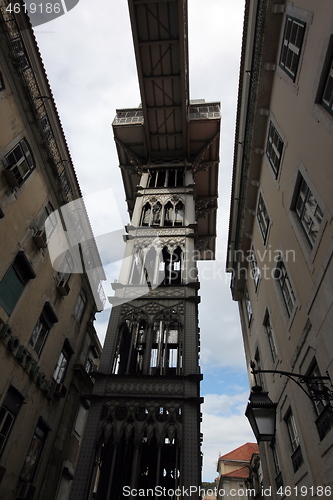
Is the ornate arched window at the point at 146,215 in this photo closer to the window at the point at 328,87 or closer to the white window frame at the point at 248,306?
the white window frame at the point at 248,306

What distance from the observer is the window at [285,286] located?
10.8 metres

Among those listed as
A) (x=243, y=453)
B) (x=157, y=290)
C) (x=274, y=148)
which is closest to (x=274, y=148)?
(x=274, y=148)

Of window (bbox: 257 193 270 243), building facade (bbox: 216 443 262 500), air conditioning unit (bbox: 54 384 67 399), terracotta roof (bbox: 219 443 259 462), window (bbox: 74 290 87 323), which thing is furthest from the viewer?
terracotta roof (bbox: 219 443 259 462)

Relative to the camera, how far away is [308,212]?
9.55m

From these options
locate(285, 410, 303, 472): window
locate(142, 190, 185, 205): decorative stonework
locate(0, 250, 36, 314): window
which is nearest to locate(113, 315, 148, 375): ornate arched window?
locate(0, 250, 36, 314): window

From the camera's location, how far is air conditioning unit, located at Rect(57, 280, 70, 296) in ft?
48.8

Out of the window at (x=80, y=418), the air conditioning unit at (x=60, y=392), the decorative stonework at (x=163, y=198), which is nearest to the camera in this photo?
the air conditioning unit at (x=60, y=392)

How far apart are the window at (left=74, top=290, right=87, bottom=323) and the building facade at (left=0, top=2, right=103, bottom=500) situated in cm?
22

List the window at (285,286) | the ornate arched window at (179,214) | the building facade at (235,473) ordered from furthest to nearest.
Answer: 1. the building facade at (235,473)
2. the ornate arched window at (179,214)
3. the window at (285,286)

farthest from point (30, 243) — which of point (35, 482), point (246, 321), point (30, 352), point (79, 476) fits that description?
point (246, 321)

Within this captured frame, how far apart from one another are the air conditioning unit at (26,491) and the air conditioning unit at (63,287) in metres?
7.12

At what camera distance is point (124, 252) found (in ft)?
59.7

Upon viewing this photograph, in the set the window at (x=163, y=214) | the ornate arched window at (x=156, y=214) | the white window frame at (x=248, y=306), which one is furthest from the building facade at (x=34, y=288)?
the white window frame at (x=248, y=306)

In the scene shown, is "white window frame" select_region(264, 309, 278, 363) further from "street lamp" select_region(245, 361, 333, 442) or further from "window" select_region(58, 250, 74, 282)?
"window" select_region(58, 250, 74, 282)
